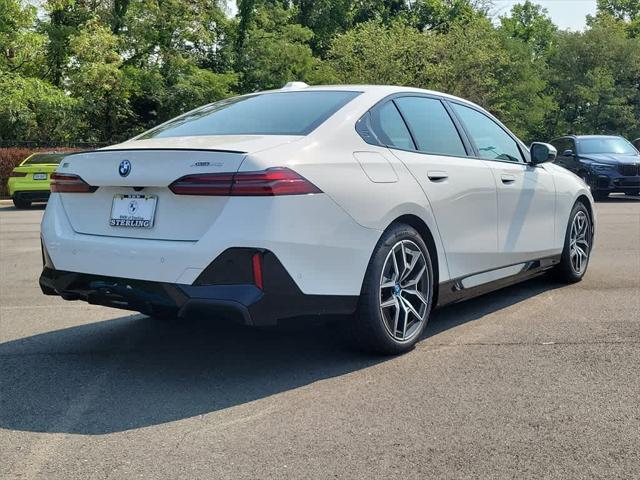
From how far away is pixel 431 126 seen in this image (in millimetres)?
5094

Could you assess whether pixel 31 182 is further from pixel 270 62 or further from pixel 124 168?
pixel 270 62

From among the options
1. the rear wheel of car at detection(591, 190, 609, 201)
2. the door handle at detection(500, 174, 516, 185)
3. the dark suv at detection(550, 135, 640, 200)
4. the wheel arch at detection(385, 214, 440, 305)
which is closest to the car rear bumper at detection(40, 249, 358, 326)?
the wheel arch at detection(385, 214, 440, 305)

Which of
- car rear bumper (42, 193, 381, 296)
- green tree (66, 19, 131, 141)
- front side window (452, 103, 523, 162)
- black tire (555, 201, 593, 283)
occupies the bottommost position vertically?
black tire (555, 201, 593, 283)

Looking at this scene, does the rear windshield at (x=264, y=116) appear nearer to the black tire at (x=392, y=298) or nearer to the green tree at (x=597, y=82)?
the black tire at (x=392, y=298)

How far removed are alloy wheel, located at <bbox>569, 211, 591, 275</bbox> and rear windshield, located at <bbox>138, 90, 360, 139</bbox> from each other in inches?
116

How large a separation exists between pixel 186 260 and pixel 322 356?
1182 mm

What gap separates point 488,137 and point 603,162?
43.2 ft

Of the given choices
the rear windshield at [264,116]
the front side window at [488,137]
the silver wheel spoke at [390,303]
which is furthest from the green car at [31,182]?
the silver wheel spoke at [390,303]

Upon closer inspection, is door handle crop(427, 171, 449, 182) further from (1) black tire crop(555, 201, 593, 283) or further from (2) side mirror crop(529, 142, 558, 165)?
(1) black tire crop(555, 201, 593, 283)

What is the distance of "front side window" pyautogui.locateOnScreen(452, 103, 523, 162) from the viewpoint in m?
5.54

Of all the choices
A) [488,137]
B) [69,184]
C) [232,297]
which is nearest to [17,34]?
[488,137]

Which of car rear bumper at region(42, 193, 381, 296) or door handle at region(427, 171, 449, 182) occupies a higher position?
door handle at region(427, 171, 449, 182)

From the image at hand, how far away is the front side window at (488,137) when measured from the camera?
554cm

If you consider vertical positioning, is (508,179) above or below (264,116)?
below
